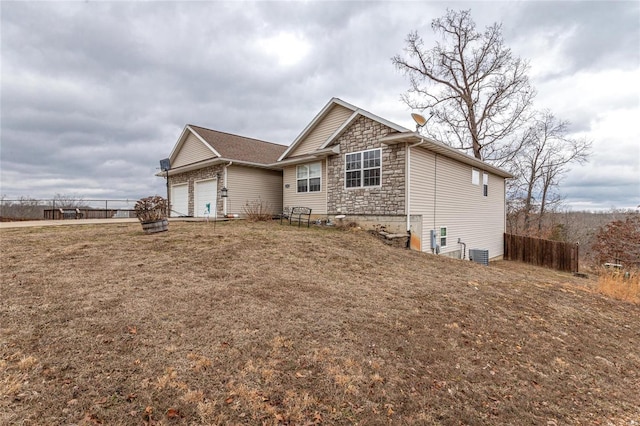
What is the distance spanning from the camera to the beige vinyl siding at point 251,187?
15.0m

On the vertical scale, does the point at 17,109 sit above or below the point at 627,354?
above

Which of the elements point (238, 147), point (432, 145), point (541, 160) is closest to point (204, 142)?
point (238, 147)

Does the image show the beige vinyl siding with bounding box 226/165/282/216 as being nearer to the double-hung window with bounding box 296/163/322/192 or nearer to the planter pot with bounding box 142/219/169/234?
the double-hung window with bounding box 296/163/322/192

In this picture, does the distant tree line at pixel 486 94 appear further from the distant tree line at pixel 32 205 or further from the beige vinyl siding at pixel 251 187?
the distant tree line at pixel 32 205

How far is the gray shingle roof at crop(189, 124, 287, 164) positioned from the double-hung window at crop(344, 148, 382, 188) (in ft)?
18.3

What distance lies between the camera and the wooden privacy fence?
1439 centimetres

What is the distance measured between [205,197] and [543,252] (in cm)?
1771

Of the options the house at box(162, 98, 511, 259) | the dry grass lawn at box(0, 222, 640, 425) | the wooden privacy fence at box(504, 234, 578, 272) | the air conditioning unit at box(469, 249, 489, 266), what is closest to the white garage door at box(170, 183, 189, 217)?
the house at box(162, 98, 511, 259)

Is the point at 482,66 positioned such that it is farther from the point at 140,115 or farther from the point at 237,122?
the point at 140,115

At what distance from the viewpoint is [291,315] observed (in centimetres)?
407

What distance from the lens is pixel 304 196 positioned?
46.2 feet

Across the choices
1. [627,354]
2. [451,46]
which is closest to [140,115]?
[451,46]

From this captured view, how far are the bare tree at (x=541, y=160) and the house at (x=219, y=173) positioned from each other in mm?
18095

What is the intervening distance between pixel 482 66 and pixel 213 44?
17.4 metres
